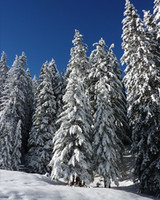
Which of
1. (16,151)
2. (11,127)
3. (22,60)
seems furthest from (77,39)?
(16,151)

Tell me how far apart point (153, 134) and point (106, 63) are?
1224cm

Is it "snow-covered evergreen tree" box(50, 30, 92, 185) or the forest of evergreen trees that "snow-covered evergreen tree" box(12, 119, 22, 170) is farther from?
"snow-covered evergreen tree" box(50, 30, 92, 185)

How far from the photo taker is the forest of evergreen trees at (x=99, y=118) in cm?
1625

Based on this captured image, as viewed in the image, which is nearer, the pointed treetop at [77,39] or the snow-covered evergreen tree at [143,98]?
the snow-covered evergreen tree at [143,98]

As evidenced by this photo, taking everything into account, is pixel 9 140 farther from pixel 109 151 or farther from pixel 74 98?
pixel 109 151

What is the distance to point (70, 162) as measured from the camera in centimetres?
1598

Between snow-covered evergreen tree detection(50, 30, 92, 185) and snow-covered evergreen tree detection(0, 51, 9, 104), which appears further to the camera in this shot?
snow-covered evergreen tree detection(0, 51, 9, 104)

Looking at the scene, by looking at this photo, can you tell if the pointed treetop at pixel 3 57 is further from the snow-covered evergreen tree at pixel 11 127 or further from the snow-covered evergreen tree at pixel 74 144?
the snow-covered evergreen tree at pixel 74 144

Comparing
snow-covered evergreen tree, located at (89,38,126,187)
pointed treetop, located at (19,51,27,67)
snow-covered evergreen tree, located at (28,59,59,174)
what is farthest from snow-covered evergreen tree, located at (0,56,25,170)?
snow-covered evergreen tree, located at (89,38,126,187)

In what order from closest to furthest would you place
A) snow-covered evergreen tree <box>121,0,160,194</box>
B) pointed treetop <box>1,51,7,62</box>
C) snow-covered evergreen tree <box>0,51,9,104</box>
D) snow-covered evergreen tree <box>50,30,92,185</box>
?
snow-covered evergreen tree <box>121,0,160,194</box>
snow-covered evergreen tree <box>50,30,92,185</box>
snow-covered evergreen tree <box>0,51,9,104</box>
pointed treetop <box>1,51,7,62</box>

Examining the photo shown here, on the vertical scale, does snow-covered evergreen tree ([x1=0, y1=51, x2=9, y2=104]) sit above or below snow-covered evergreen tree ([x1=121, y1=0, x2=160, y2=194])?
above

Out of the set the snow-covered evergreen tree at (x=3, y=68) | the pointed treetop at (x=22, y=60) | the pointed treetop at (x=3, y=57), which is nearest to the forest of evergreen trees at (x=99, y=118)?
the pointed treetop at (x=22, y=60)

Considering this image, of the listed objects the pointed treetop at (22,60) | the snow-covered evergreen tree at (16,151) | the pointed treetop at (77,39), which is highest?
the pointed treetop at (77,39)

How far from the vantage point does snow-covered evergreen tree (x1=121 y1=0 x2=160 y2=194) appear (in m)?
15.8
